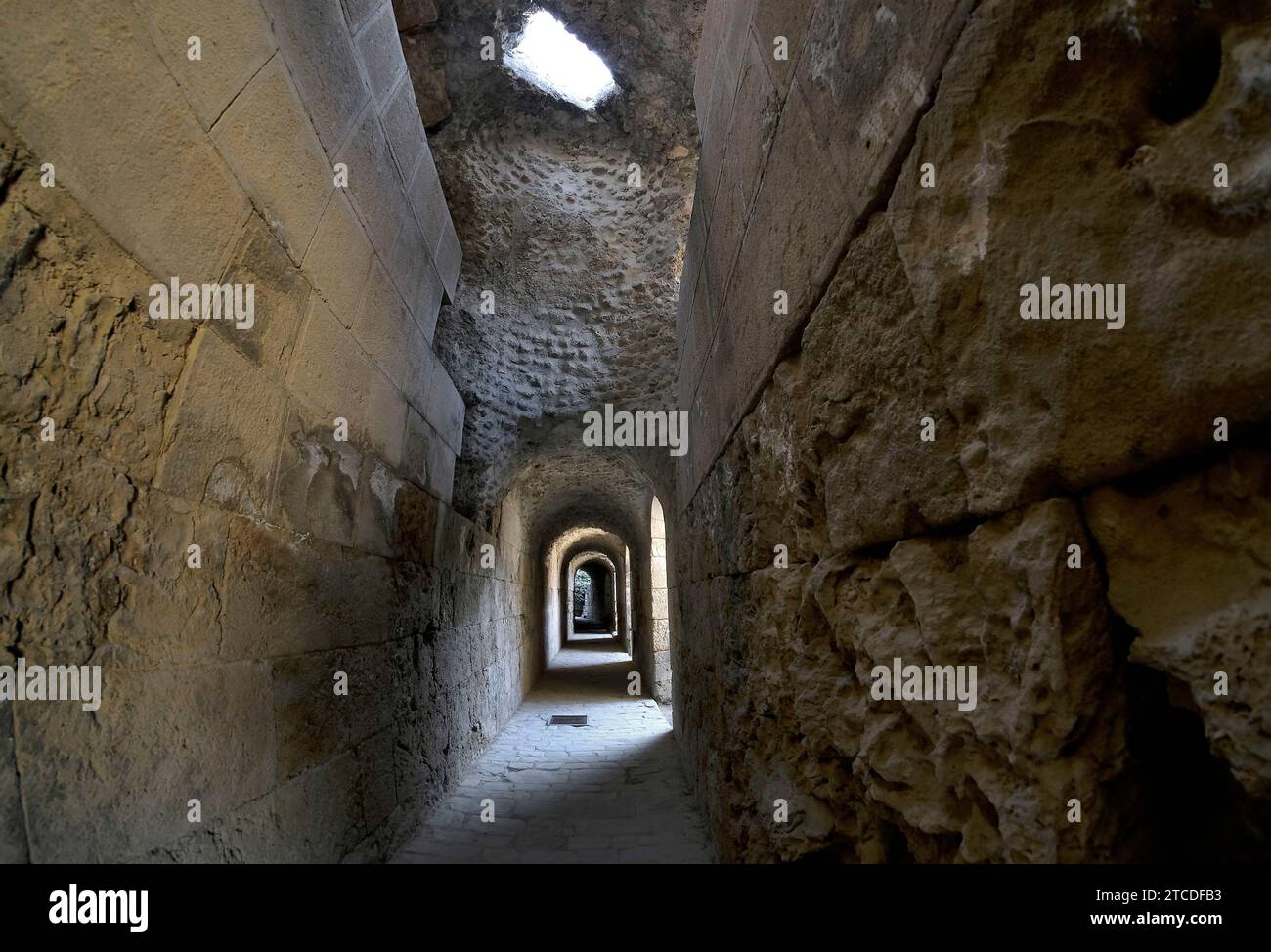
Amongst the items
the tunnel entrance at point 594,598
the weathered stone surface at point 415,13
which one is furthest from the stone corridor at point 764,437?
the tunnel entrance at point 594,598

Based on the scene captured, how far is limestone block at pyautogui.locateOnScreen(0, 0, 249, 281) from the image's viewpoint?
1229mm

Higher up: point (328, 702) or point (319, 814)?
point (328, 702)

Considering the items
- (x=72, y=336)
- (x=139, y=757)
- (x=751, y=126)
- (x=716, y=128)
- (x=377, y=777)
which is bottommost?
(x=377, y=777)

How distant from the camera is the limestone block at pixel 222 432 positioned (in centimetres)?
168

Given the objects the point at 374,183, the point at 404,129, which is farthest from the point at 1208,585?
the point at 404,129

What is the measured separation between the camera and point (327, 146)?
237 cm

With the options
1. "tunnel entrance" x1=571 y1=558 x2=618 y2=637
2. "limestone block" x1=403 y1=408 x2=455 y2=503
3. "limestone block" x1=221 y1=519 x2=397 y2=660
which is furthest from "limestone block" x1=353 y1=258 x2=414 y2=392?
"tunnel entrance" x1=571 y1=558 x2=618 y2=637

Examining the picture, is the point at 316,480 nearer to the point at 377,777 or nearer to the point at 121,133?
the point at 121,133

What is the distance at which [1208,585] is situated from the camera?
0.67 meters

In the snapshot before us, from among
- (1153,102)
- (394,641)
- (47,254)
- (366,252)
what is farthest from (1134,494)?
(394,641)

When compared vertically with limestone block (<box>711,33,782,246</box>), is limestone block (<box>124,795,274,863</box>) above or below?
below

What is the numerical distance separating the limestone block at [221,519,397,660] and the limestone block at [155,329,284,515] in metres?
0.14

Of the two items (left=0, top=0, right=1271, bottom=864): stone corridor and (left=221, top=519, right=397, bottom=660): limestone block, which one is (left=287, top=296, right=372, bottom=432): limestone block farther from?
(left=221, top=519, right=397, bottom=660): limestone block

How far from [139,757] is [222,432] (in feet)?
2.97
